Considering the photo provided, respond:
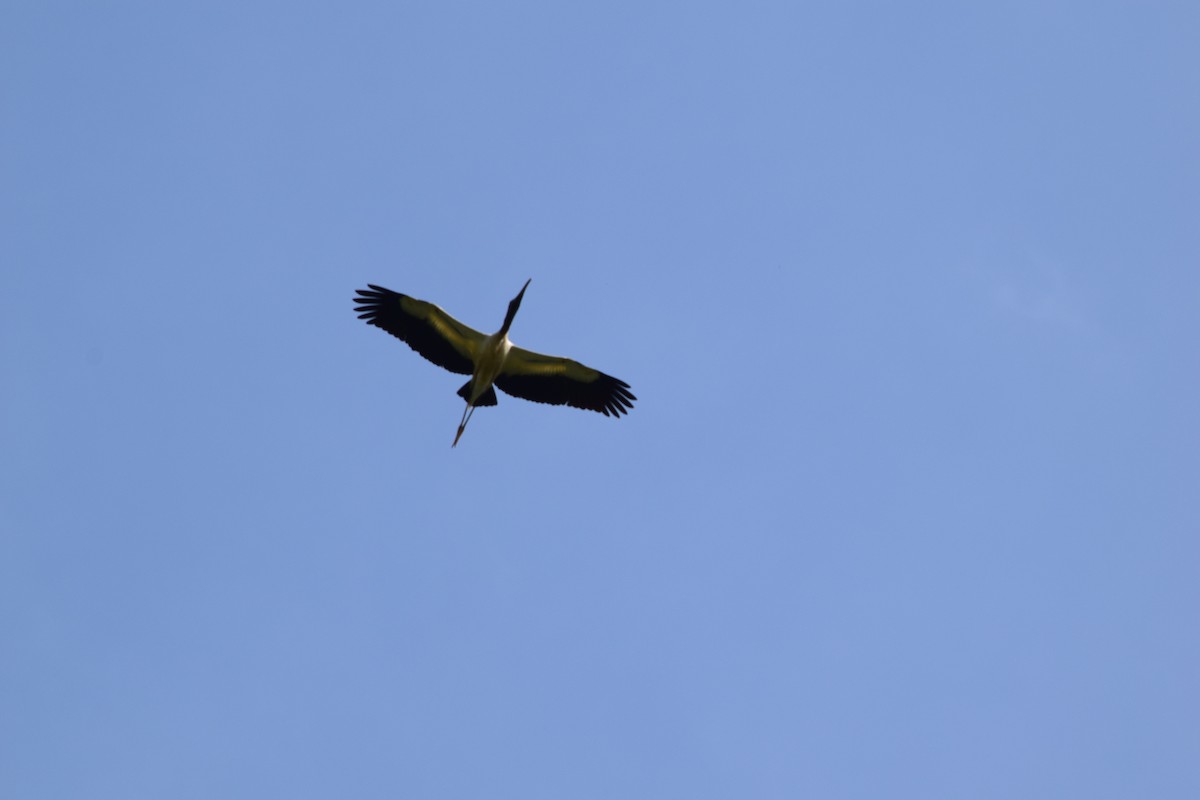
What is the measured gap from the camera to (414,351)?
198 ft

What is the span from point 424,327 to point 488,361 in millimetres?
1261

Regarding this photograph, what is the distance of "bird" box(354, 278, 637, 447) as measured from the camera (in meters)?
59.9

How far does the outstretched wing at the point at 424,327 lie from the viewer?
5988 cm

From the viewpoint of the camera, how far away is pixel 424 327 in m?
60.2

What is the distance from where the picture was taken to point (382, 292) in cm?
5988

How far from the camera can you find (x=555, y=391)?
6075cm

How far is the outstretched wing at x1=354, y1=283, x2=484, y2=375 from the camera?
59.9 metres

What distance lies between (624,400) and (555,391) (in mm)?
1221

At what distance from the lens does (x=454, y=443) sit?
198ft

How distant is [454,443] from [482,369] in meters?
1.39

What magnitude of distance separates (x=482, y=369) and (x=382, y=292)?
7.06 feet

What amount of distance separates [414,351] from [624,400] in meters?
3.71

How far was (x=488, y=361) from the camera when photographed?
60.0m

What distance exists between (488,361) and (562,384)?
1.53 m
